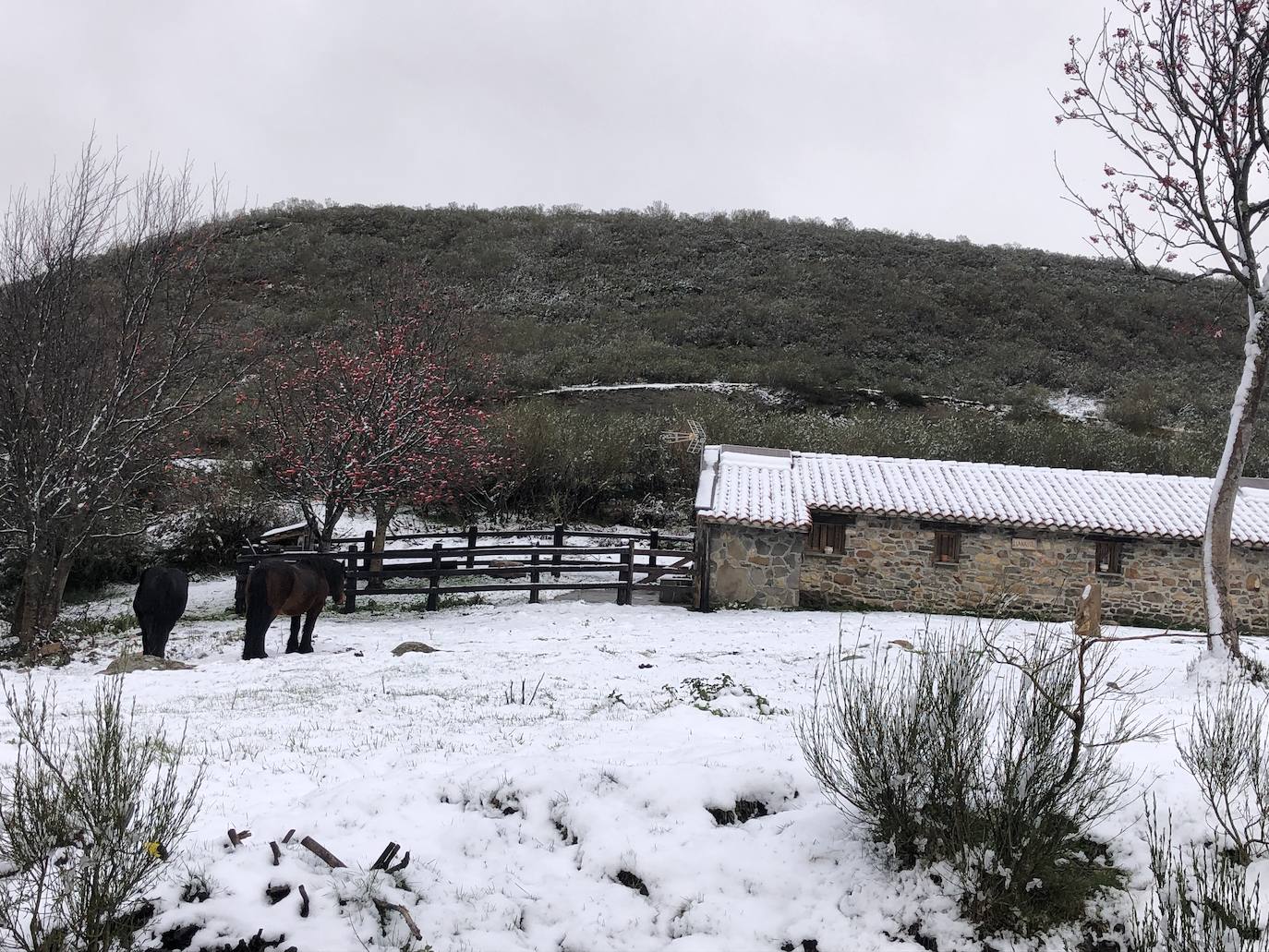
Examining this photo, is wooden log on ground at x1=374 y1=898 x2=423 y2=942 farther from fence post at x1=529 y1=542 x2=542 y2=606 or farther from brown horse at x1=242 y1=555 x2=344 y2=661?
fence post at x1=529 y1=542 x2=542 y2=606

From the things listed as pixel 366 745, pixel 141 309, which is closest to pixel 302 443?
pixel 141 309

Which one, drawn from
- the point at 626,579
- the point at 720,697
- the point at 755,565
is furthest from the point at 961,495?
the point at 720,697

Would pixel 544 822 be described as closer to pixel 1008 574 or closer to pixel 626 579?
pixel 626 579

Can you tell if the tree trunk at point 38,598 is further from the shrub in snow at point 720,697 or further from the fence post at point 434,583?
the shrub in snow at point 720,697

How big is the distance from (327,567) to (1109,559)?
15467 millimetres

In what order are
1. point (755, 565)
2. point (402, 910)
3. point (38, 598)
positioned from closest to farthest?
1. point (402, 910)
2. point (38, 598)
3. point (755, 565)

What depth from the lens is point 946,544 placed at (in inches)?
672

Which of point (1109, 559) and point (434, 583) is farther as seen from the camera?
point (1109, 559)

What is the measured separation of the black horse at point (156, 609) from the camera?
458 inches

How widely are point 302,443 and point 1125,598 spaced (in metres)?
18.0

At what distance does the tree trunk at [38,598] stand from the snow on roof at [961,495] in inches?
447

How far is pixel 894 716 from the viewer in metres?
5.14

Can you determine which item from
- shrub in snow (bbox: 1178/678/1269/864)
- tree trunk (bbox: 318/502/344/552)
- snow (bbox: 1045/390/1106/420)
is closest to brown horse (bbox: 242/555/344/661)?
tree trunk (bbox: 318/502/344/552)

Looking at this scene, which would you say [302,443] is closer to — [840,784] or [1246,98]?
[840,784]
